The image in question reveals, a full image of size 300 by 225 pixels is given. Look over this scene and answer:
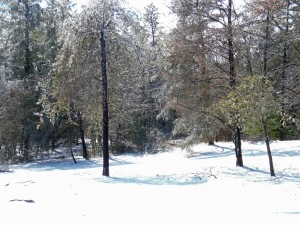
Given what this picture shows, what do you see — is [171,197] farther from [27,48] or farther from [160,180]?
[27,48]

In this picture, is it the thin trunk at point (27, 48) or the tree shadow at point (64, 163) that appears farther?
the thin trunk at point (27, 48)

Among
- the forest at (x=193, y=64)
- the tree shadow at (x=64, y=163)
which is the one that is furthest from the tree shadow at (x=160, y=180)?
the tree shadow at (x=64, y=163)

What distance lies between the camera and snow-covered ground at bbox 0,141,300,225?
646 cm

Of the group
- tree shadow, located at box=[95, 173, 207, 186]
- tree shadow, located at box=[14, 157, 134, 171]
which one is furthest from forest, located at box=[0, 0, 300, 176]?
tree shadow, located at box=[14, 157, 134, 171]

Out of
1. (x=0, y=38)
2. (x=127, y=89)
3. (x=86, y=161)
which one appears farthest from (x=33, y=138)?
(x=127, y=89)

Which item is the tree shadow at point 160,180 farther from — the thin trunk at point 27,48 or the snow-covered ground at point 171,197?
the thin trunk at point 27,48

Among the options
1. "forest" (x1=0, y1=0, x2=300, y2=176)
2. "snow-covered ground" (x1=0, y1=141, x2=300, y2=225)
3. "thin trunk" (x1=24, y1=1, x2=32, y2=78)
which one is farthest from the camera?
"thin trunk" (x1=24, y1=1, x2=32, y2=78)

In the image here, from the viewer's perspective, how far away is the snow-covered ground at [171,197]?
646 cm

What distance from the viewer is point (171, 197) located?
935 centimetres

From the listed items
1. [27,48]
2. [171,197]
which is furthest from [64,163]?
[171,197]

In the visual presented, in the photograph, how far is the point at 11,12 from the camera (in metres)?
25.6

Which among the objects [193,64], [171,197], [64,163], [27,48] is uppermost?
[27,48]

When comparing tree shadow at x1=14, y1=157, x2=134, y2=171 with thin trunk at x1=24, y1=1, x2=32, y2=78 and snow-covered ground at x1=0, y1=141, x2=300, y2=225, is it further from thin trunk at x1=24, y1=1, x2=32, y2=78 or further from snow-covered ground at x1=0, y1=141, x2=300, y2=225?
thin trunk at x1=24, y1=1, x2=32, y2=78

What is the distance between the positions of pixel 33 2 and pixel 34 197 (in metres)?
20.0
